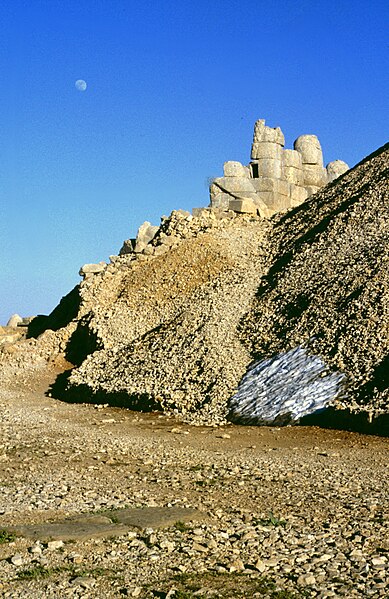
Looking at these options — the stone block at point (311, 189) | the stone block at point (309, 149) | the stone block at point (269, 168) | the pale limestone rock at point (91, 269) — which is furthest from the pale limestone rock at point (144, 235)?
the stone block at point (309, 149)

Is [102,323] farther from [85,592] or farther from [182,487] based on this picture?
[85,592]

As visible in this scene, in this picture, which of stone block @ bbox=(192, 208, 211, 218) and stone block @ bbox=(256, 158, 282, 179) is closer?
stone block @ bbox=(192, 208, 211, 218)

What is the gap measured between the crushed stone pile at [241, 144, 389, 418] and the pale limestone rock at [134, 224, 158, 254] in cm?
565

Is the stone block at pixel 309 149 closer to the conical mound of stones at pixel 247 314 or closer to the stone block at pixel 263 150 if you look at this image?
the stone block at pixel 263 150

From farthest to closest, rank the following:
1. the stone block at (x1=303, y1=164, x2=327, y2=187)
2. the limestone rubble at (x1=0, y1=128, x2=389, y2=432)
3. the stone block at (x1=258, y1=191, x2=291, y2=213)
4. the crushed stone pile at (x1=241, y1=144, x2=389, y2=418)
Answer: the stone block at (x1=303, y1=164, x2=327, y2=187) < the stone block at (x1=258, y1=191, x2=291, y2=213) < the limestone rubble at (x1=0, y1=128, x2=389, y2=432) < the crushed stone pile at (x1=241, y1=144, x2=389, y2=418)

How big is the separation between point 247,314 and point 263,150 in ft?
55.0

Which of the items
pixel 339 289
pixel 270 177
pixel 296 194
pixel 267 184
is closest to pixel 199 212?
pixel 267 184

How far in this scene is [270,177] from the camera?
36.8 meters

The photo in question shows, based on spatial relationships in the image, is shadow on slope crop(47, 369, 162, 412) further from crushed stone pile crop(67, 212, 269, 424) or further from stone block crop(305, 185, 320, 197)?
stone block crop(305, 185, 320, 197)

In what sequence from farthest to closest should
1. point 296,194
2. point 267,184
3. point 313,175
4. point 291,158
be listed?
point 313,175 → point 291,158 → point 296,194 → point 267,184

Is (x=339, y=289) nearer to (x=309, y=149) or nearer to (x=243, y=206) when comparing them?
(x=243, y=206)

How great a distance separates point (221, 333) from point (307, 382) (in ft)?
15.8

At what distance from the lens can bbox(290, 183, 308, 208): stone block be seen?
123 feet

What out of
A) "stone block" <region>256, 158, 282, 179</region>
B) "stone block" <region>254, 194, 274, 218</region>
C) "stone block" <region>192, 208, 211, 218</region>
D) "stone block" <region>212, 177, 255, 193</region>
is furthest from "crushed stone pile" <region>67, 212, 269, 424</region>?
"stone block" <region>256, 158, 282, 179</region>
